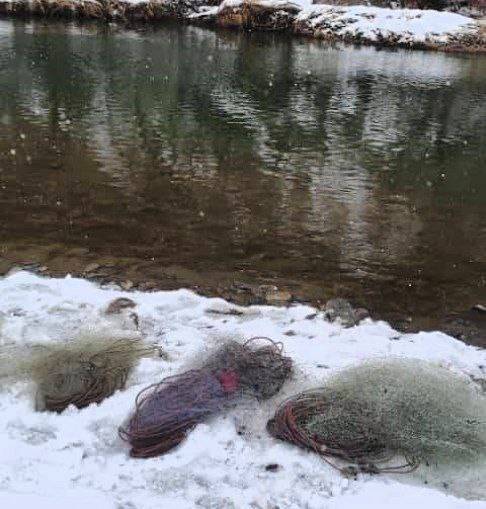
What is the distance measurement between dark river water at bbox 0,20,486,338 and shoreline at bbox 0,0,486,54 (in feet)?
33.8

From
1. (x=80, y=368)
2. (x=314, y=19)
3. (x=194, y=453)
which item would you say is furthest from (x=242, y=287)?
(x=314, y=19)

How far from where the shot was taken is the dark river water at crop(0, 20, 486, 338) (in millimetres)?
6492

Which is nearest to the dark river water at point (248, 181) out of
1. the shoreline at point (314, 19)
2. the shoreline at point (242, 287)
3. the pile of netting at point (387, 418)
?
the shoreline at point (242, 287)

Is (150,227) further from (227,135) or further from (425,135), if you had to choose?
(425,135)

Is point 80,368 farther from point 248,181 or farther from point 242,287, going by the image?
point 248,181

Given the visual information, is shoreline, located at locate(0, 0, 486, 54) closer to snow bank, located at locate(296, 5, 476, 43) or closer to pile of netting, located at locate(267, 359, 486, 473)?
snow bank, located at locate(296, 5, 476, 43)

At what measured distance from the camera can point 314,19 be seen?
96.1 ft

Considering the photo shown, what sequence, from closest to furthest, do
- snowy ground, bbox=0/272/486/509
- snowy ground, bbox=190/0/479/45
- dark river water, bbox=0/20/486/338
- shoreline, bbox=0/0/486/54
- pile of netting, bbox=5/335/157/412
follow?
snowy ground, bbox=0/272/486/509 → pile of netting, bbox=5/335/157/412 → dark river water, bbox=0/20/486/338 → shoreline, bbox=0/0/486/54 → snowy ground, bbox=190/0/479/45

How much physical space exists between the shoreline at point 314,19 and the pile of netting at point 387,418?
1035 inches

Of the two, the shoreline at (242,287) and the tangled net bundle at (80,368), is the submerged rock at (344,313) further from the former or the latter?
the tangled net bundle at (80,368)

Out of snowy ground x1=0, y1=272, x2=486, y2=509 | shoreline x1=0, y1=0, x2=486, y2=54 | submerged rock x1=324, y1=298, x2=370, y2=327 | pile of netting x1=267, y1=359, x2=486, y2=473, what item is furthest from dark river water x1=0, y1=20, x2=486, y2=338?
shoreline x1=0, y1=0, x2=486, y2=54

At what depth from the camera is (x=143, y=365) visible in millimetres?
4578

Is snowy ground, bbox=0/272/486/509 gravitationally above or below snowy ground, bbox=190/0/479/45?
below

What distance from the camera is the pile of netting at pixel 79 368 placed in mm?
4230
